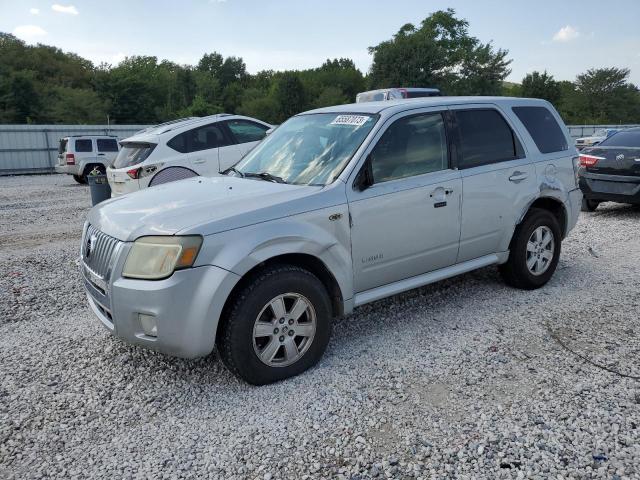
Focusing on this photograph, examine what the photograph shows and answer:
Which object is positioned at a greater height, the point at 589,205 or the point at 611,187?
the point at 611,187

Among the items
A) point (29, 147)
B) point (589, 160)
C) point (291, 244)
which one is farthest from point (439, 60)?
point (291, 244)

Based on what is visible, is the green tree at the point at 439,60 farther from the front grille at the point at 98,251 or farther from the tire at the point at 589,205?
the front grille at the point at 98,251

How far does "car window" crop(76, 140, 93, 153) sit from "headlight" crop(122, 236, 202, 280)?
55.5 ft

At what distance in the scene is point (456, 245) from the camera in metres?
4.47

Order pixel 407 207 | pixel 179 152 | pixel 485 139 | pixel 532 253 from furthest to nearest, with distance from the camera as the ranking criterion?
pixel 179 152 < pixel 532 253 < pixel 485 139 < pixel 407 207

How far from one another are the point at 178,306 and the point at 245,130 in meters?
7.28

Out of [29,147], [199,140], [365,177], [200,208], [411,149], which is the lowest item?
[200,208]

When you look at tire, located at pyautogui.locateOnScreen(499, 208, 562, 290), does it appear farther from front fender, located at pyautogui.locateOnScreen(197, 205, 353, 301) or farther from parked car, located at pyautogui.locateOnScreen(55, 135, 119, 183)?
parked car, located at pyautogui.locateOnScreen(55, 135, 119, 183)

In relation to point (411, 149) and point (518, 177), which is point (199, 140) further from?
point (518, 177)

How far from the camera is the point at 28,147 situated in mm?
22969

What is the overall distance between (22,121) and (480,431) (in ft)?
165

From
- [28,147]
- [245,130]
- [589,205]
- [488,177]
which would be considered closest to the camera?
A: [488,177]

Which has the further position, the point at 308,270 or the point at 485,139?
the point at 485,139

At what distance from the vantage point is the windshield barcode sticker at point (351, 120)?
419 centimetres
